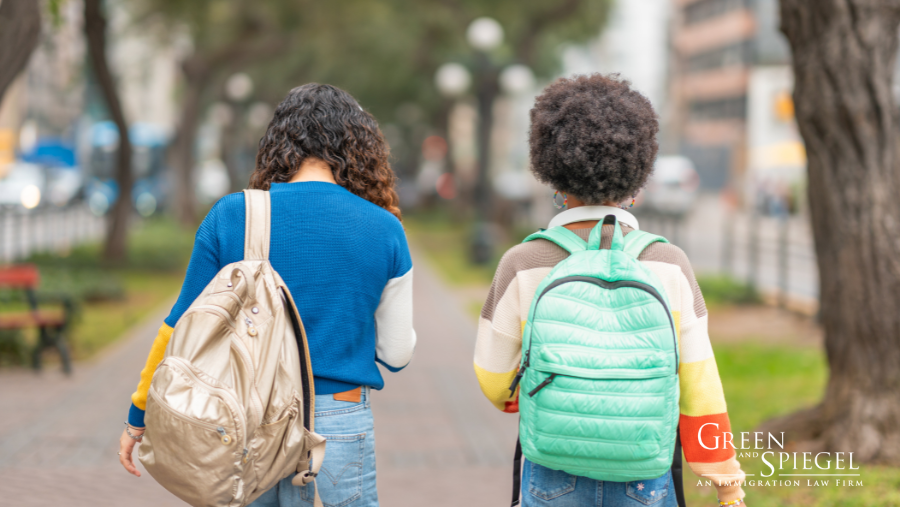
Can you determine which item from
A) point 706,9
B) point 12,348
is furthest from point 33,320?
point 706,9

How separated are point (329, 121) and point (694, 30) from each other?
6991cm

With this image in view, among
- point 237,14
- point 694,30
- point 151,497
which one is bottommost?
point 151,497

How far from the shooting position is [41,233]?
24.1m

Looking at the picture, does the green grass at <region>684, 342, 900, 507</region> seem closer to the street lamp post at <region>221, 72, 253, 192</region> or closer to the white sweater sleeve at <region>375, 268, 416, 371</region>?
the white sweater sleeve at <region>375, 268, 416, 371</region>

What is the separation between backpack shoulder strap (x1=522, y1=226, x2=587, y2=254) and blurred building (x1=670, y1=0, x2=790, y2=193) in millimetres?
46434

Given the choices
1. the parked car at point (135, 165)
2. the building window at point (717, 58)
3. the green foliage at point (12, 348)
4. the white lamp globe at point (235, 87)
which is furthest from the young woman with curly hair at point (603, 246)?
the building window at point (717, 58)

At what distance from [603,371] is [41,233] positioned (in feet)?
81.4

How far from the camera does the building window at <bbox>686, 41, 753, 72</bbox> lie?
58744 mm

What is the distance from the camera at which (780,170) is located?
3819cm

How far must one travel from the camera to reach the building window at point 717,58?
58744 millimetres

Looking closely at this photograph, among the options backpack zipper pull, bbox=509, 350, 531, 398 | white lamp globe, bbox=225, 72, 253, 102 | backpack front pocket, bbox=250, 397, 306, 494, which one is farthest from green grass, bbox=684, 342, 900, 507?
white lamp globe, bbox=225, 72, 253, 102

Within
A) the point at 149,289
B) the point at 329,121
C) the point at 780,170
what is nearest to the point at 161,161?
the point at 780,170

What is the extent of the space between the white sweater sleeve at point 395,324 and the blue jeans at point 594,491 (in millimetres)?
472

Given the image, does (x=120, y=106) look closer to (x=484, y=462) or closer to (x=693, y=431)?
(x=484, y=462)
